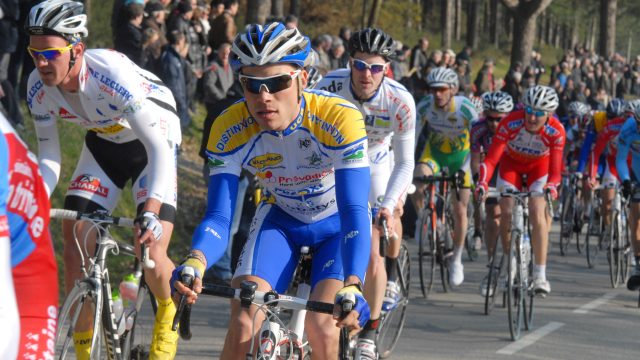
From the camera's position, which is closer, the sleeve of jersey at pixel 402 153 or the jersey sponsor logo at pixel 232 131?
the jersey sponsor logo at pixel 232 131

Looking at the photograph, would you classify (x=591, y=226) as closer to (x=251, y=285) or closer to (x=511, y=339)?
(x=511, y=339)

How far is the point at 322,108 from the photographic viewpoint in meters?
5.09

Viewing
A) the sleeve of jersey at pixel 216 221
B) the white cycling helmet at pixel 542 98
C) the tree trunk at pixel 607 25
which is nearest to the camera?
the sleeve of jersey at pixel 216 221

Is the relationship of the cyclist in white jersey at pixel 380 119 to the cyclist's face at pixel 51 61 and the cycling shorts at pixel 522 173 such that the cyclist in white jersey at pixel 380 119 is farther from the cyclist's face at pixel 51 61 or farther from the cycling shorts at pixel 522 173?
the cycling shorts at pixel 522 173

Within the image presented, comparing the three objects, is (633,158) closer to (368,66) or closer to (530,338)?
(530,338)

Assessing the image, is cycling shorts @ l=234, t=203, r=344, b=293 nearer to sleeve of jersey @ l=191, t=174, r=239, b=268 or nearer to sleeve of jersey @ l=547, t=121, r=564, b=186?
sleeve of jersey @ l=191, t=174, r=239, b=268

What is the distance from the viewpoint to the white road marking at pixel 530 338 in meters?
8.74

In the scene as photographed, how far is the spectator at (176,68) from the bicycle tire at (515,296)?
5.40m

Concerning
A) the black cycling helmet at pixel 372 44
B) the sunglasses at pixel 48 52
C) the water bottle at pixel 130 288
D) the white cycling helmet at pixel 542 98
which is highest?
the black cycling helmet at pixel 372 44

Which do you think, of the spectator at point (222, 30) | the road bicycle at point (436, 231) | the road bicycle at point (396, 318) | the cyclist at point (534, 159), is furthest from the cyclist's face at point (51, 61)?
the spectator at point (222, 30)

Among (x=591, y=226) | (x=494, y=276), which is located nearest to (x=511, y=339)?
(x=494, y=276)

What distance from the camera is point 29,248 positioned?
2.60 meters

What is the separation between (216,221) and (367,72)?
3223 millimetres

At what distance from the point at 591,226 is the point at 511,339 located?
710 cm
